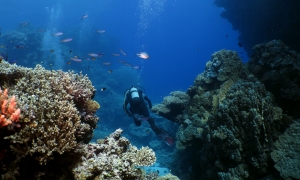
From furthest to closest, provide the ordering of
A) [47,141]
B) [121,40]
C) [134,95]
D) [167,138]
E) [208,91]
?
1. [121,40]
2. [167,138]
3. [134,95]
4. [208,91]
5. [47,141]

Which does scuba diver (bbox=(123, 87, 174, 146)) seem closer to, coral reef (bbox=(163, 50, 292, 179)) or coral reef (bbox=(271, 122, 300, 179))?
coral reef (bbox=(163, 50, 292, 179))

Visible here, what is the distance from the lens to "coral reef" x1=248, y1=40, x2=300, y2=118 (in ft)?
22.9

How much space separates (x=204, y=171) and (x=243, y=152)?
1.92 m

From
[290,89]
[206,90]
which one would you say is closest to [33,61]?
[206,90]

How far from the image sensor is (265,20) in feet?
48.2

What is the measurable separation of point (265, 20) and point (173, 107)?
36.8 ft

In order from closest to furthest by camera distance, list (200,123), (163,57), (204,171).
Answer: (204,171) < (200,123) < (163,57)

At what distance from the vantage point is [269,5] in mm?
14250

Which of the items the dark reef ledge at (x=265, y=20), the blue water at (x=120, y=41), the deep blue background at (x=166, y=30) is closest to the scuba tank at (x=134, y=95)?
the blue water at (x=120, y=41)

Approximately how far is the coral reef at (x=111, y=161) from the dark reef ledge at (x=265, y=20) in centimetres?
1285

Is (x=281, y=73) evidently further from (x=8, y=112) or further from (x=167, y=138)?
(x=8, y=112)

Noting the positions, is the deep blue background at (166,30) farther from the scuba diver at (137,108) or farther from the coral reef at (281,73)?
the coral reef at (281,73)

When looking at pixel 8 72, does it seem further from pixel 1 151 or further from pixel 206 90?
pixel 206 90

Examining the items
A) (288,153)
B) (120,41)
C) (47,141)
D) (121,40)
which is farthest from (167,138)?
(121,40)
